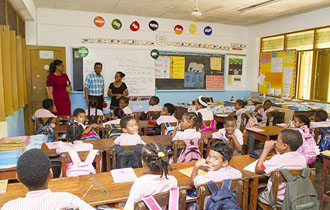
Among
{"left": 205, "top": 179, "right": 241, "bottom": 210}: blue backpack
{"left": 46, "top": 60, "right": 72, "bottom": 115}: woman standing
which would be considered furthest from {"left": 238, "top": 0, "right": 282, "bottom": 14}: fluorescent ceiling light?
{"left": 205, "top": 179, "right": 241, "bottom": 210}: blue backpack

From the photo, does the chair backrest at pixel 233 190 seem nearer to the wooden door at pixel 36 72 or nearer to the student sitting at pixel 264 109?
the student sitting at pixel 264 109

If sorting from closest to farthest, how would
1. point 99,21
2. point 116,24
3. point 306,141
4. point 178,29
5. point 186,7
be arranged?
1. point 306,141
2. point 186,7
3. point 99,21
4. point 116,24
5. point 178,29

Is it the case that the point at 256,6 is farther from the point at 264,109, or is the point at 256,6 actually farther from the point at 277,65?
the point at 264,109

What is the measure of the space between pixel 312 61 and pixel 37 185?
20.6ft

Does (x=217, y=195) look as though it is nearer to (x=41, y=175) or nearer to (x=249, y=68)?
(x=41, y=175)

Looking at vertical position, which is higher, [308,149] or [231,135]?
[231,135]

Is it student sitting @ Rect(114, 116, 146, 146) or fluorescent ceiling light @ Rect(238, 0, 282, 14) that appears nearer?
student sitting @ Rect(114, 116, 146, 146)

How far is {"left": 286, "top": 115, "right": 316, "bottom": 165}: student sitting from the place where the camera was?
3168 mm

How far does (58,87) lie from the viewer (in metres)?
5.23

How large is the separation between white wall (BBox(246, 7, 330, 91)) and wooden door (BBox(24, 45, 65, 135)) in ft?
16.4

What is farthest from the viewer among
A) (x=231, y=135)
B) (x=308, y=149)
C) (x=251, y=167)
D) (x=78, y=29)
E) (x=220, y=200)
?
(x=78, y=29)

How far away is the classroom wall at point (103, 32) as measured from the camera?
18.8 feet

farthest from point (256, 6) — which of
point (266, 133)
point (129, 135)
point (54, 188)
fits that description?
point (54, 188)

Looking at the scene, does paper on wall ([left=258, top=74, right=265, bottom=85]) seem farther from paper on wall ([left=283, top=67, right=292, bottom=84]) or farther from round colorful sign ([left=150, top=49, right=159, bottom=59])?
round colorful sign ([left=150, top=49, right=159, bottom=59])
